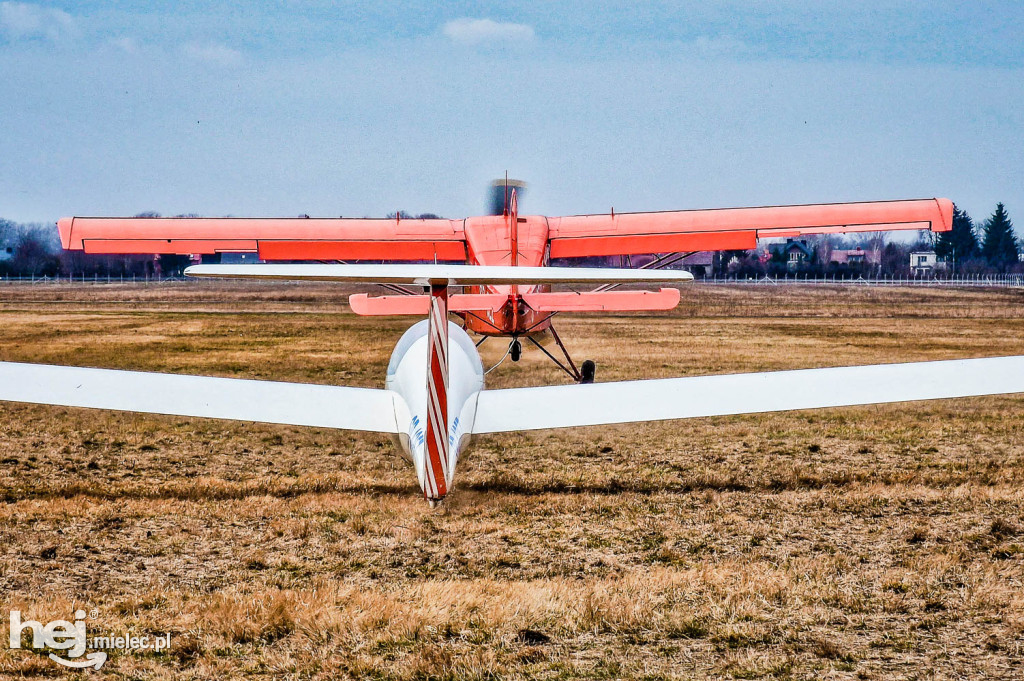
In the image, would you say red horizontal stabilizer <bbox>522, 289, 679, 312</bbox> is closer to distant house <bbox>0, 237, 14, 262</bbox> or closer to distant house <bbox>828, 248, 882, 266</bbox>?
distant house <bbox>0, 237, 14, 262</bbox>

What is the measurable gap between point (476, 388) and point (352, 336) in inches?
547

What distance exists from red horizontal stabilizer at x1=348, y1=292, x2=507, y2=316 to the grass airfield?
5.37 ft

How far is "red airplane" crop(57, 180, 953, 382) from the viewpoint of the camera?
10.8 meters

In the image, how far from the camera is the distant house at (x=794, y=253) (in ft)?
200

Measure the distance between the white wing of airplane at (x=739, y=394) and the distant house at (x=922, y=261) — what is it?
5781cm

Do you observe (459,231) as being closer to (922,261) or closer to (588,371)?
(588,371)

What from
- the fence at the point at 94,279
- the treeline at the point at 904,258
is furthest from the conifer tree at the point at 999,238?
the fence at the point at 94,279

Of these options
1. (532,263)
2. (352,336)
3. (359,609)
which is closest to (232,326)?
(352,336)

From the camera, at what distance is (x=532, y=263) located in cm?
1097

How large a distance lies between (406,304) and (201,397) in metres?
4.55

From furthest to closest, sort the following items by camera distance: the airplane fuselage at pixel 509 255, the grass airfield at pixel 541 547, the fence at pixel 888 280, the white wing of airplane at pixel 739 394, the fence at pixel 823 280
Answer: the fence at pixel 888 280, the fence at pixel 823 280, the airplane fuselage at pixel 509 255, the white wing of airplane at pixel 739 394, the grass airfield at pixel 541 547

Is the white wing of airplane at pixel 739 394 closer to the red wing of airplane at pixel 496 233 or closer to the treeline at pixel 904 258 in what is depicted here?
the red wing of airplane at pixel 496 233

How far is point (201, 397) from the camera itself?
16.6 feet

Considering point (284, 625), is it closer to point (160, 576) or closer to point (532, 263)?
point (160, 576)
